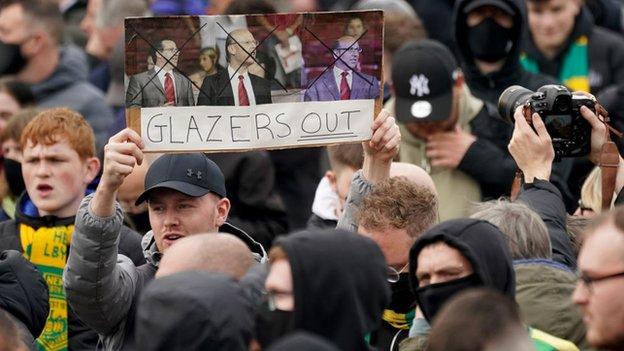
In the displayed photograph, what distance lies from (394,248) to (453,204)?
212 centimetres

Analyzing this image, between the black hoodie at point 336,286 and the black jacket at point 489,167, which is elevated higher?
the black jacket at point 489,167

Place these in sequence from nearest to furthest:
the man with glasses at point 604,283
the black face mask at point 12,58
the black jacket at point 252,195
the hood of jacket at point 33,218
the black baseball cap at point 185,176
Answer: the man with glasses at point 604,283, the black baseball cap at point 185,176, the hood of jacket at point 33,218, the black jacket at point 252,195, the black face mask at point 12,58

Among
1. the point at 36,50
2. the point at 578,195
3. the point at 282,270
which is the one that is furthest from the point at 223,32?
the point at 36,50

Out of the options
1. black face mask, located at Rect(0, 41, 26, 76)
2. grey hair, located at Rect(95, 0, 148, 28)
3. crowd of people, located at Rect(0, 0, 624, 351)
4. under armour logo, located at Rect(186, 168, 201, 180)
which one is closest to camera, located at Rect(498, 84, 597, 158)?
crowd of people, located at Rect(0, 0, 624, 351)

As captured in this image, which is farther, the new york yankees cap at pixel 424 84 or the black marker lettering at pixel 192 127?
the new york yankees cap at pixel 424 84

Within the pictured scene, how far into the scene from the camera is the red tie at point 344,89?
6.65 meters

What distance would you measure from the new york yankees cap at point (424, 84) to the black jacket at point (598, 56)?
140 centimetres

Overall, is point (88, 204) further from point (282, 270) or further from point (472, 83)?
point (472, 83)

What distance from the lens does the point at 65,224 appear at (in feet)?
25.6

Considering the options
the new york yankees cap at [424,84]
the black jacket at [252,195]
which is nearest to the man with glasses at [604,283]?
the new york yankees cap at [424,84]

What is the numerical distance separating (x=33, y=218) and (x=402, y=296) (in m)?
2.21

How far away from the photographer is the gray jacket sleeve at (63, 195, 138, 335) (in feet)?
20.7

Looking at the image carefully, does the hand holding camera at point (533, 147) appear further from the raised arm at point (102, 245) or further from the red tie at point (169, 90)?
the raised arm at point (102, 245)

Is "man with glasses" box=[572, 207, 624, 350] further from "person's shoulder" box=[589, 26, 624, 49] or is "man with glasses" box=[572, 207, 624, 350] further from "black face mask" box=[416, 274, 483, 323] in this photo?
"person's shoulder" box=[589, 26, 624, 49]
